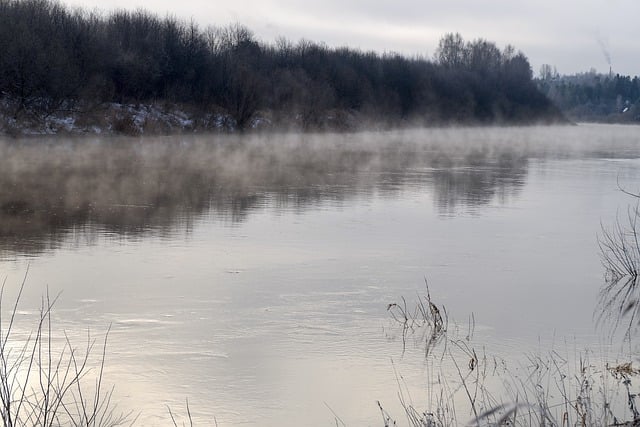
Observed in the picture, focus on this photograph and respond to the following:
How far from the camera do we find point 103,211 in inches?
548

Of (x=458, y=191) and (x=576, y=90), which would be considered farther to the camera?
(x=576, y=90)

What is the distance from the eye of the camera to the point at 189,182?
61.5ft

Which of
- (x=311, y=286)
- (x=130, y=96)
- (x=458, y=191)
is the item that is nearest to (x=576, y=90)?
(x=130, y=96)

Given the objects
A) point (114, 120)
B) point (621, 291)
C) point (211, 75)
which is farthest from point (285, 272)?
point (211, 75)

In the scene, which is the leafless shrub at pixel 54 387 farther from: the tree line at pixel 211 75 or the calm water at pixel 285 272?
the tree line at pixel 211 75

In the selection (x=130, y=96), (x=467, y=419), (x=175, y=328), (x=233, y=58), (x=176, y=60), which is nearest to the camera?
(x=467, y=419)

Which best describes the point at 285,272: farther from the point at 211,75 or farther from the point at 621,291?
the point at 211,75

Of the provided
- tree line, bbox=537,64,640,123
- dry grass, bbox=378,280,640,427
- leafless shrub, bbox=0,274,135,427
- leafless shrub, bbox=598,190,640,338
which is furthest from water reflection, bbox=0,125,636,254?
tree line, bbox=537,64,640,123

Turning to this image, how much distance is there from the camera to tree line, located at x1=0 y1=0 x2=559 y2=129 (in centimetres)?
3291

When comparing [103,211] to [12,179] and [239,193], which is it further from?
[12,179]

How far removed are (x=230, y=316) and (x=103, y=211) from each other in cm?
667

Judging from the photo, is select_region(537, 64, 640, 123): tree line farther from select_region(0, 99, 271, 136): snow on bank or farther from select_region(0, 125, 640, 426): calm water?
select_region(0, 125, 640, 426): calm water

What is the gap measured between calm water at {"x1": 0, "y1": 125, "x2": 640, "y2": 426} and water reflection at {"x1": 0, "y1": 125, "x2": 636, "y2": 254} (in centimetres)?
9

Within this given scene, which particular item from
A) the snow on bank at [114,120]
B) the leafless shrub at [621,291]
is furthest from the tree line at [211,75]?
the leafless shrub at [621,291]
